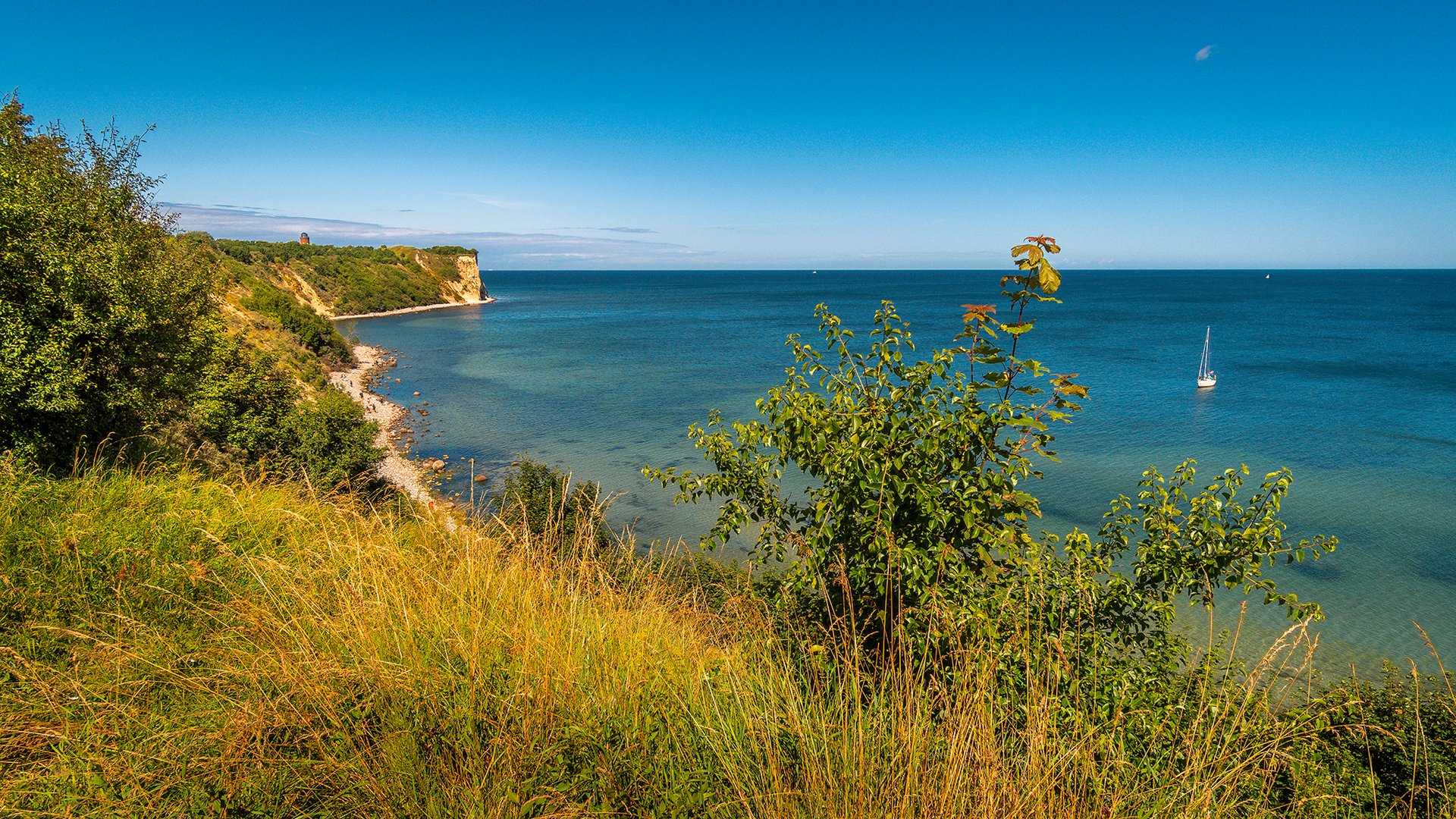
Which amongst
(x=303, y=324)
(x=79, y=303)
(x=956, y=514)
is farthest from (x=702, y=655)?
(x=303, y=324)

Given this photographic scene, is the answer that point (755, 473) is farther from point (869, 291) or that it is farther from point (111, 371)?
point (869, 291)

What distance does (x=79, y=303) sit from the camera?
11.1m

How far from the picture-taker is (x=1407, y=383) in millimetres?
52875

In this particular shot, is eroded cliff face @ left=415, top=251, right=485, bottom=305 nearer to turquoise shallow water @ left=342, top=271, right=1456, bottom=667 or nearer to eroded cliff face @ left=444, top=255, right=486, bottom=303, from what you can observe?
eroded cliff face @ left=444, top=255, right=486, bottom=303

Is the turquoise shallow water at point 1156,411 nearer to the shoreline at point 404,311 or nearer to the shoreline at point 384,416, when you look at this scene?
the shoreline at point 384,416

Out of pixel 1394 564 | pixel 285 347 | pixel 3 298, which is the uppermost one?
pixel 3 298

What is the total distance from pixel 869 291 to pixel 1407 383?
149151 mm

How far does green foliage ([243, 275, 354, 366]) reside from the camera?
185ft

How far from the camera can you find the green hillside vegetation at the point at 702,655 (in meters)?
2.67

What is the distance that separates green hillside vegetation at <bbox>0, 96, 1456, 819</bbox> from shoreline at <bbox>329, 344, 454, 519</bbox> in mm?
2027

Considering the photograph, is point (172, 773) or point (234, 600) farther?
point (234, 600)

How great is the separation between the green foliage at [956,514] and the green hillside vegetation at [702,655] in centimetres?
4

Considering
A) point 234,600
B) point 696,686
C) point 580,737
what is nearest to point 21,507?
point 234,600

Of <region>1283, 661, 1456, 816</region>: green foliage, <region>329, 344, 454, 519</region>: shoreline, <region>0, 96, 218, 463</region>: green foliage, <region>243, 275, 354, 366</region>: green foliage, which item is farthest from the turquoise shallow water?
<region>0, 96, 218, 463</region>: green foliage
